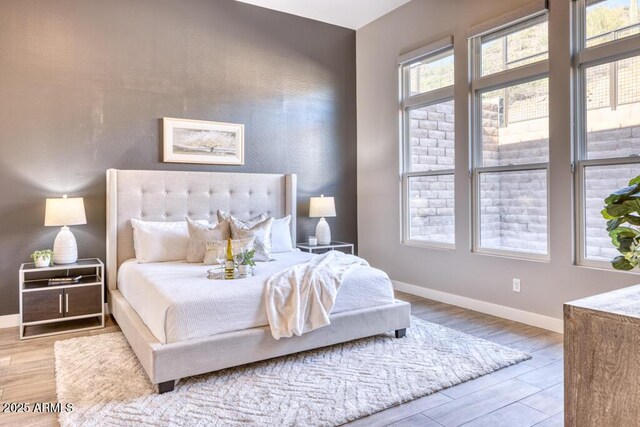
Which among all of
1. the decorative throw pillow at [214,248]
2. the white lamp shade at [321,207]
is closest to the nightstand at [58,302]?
the decorative throw pillow at [214,248]

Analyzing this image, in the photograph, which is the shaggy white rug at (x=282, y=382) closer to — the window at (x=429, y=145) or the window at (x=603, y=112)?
the window at (x=603, y=112)

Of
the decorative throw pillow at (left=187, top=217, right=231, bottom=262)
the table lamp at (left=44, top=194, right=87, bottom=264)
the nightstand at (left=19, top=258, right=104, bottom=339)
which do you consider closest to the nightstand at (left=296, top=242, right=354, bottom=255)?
the decorative throw pillow at (left=187, top=217, right=231, bottom=262)

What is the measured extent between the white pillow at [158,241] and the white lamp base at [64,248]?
0.52 m

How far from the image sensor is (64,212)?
3611mm

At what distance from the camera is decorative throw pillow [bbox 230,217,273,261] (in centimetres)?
385

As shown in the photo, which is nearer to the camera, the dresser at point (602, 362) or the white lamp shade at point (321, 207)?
the dresser at point (602, 362)

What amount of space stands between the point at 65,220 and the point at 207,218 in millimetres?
1333

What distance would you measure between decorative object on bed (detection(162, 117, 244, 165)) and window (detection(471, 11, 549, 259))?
257 centimetres

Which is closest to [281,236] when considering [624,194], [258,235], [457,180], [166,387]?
[258,235]

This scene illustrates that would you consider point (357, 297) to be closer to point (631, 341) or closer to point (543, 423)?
point (543, 423)

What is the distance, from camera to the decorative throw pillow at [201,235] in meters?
3.85

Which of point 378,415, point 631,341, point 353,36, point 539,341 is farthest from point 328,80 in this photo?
point 631,341

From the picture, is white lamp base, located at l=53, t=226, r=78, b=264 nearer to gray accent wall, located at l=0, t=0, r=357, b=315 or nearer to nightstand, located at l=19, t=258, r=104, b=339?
nightstand, located at l=19, t=258, r=104, b=339

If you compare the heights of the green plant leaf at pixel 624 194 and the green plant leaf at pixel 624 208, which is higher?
the green plant leaf at pixel 624 194
